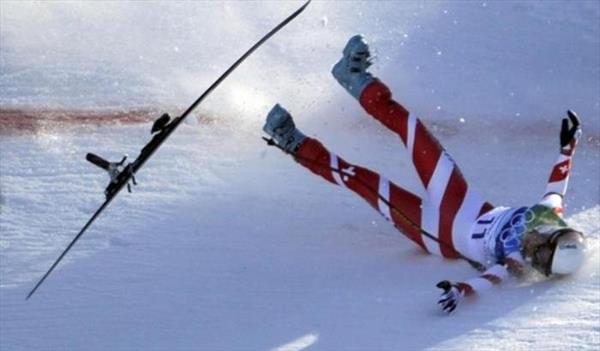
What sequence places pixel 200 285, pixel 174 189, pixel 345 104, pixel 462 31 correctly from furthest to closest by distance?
pixel 462 31 → pixel 345 104 → pixel 174 189 → pixel 200 285

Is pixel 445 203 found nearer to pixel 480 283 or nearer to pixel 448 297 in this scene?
pixel 480 283

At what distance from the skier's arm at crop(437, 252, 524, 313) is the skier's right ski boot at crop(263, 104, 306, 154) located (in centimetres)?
80

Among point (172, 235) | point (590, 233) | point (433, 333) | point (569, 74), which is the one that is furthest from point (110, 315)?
point (569, 74)

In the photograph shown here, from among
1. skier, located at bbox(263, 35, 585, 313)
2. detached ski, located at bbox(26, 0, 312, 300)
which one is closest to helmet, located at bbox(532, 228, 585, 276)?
skier, located at bbox(263, 35, 585, 313)

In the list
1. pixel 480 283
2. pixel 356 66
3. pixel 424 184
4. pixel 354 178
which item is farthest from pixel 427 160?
pixel 480 283

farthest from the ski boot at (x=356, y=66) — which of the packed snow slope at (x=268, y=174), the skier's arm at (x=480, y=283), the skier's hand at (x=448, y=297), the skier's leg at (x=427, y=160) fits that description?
the skier's hand at (x=448, y=297)

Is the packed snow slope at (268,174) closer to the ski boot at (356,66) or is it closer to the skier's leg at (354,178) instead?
the skier's leg at (354,178)

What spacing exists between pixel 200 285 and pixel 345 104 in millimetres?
1665

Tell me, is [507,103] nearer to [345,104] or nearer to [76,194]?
[345,104]

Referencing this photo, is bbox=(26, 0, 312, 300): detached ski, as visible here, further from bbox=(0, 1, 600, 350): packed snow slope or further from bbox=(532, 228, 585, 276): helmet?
bbox=(532, 228, 585, 276): helmet

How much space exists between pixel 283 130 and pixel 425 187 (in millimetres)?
486

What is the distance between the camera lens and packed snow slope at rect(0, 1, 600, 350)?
4.43 metres

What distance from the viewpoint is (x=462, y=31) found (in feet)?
22.3

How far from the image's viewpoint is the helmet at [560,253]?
177 inches
